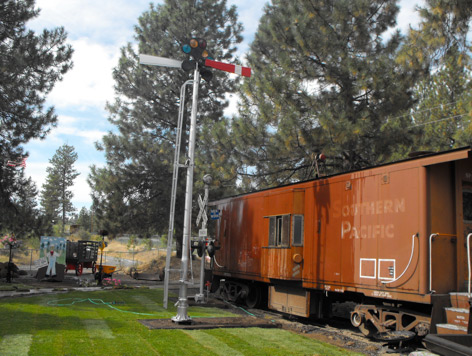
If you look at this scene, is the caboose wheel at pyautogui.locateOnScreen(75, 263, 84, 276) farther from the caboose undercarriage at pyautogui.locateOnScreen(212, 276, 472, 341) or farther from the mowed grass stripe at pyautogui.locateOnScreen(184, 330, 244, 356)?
the mowed grass stripe at pyautogui.locateOnScreen(184, 330, 244, 356)

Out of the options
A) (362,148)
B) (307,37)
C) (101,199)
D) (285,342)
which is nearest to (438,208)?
(285,342)

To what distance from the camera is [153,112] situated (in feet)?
90.3

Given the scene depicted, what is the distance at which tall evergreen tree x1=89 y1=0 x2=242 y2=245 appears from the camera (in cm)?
2659

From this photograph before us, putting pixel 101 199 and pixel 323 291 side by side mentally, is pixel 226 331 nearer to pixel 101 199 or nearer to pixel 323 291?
pixel 323 291

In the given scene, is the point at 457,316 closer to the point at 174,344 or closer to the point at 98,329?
the point at 174,344

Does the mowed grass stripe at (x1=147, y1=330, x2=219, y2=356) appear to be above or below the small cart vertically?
below

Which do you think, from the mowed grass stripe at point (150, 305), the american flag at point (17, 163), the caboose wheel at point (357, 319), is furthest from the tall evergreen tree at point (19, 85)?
the caboose wheel at point (357, 319)

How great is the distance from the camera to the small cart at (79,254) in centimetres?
2512

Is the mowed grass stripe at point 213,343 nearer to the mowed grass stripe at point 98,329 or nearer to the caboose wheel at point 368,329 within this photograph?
the mowed grass stripe at point 98,329

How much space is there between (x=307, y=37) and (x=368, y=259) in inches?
381

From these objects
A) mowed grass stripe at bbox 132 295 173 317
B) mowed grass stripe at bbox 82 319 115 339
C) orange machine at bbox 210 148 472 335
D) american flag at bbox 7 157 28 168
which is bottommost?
mowed grass stripe at bbox 132 295 173 317

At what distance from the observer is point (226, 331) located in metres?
9.06

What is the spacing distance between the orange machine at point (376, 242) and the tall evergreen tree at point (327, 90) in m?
3.74

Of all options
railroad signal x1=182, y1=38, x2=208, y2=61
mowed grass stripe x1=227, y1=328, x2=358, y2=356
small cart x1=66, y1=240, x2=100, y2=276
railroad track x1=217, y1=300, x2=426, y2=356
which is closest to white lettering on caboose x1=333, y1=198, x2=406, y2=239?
railroad track x1=217, y1=300, x2=426, y2=356
